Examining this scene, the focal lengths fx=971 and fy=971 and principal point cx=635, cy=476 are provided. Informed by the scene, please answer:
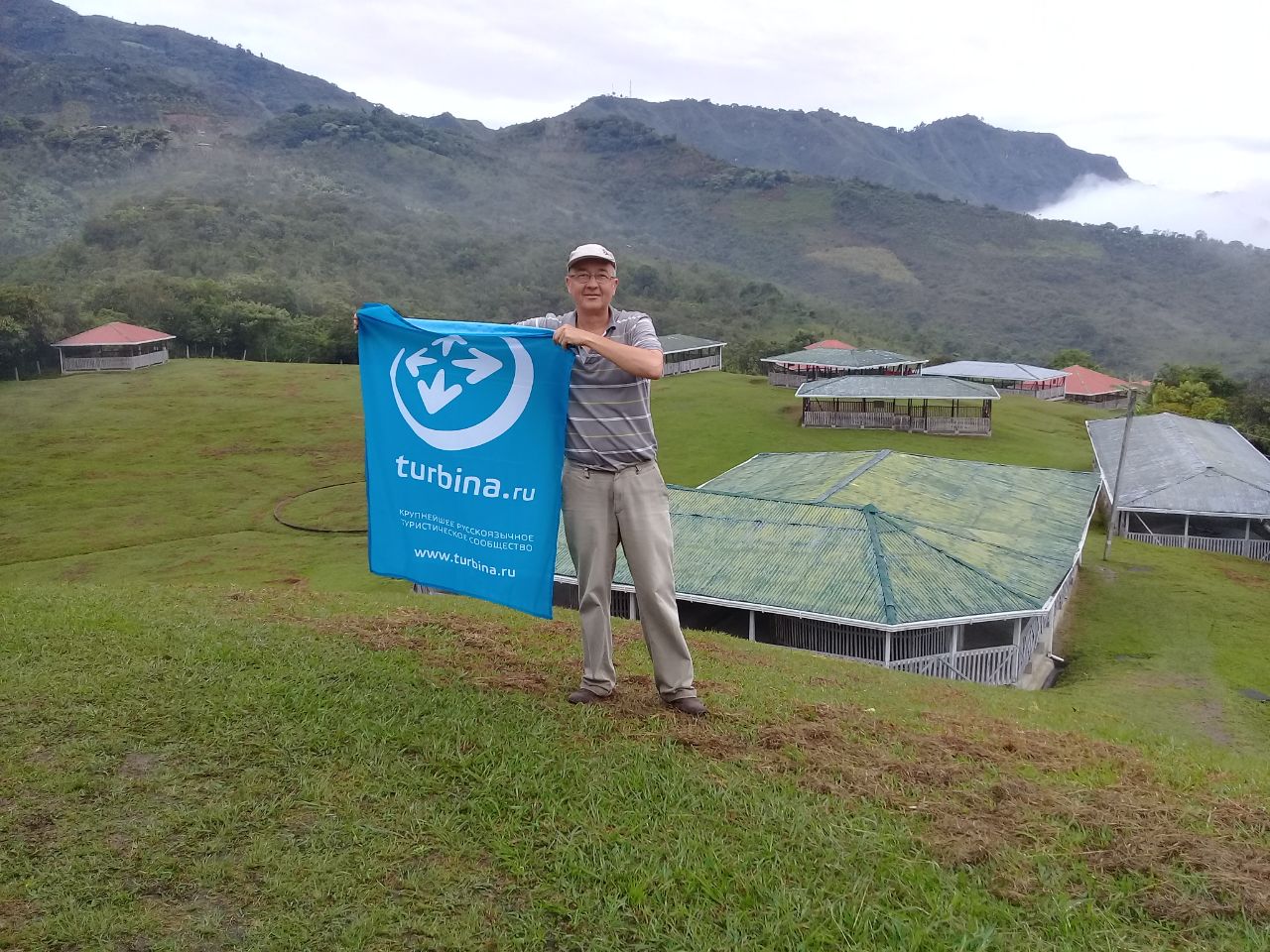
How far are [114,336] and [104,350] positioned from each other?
1117 millimetres

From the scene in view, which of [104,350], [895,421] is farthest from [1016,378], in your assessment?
[104,350]

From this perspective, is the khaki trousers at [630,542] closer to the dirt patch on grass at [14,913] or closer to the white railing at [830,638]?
the dirt patch on grass at [14,913]

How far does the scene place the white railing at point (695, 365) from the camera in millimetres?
73375

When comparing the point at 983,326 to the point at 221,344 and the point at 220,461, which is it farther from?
the point at 220,461

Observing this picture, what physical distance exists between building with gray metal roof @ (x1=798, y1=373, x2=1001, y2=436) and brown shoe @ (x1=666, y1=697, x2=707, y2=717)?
144ft

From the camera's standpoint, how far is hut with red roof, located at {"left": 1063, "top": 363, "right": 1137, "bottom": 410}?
69.4 m

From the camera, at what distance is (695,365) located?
74.9 metres

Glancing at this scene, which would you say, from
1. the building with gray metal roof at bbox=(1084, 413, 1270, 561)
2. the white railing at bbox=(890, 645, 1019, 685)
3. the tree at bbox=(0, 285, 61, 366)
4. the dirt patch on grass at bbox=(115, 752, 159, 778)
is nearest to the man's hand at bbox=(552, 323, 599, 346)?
the dirt patch on grass at bbox=(115, 752, 159, 778)

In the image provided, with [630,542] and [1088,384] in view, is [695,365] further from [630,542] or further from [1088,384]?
[630,542]

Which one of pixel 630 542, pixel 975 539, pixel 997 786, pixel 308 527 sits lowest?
pixel 308 527

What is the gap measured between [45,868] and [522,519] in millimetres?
2938

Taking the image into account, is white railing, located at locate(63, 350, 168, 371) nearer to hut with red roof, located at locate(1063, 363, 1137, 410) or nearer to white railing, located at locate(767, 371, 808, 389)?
white railing, located at locate(767, 371, 808, 389)

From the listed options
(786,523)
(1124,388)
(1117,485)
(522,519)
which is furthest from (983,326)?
(522,519)

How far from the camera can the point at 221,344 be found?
243ft
